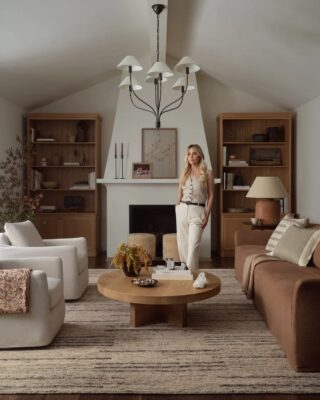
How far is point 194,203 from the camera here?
4.82 m

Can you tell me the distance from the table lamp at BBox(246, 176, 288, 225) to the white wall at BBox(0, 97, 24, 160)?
337 centimetres

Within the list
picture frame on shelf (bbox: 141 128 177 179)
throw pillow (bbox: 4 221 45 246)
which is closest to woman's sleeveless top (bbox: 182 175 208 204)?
throw pillow (bbox: 4 221 45 246)

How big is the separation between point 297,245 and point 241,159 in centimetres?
354

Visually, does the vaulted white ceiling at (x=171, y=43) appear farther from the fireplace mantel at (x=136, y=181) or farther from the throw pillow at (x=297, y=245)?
the throw pillow at (x=297, y=245)

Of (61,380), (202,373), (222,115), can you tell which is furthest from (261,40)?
(61,380)

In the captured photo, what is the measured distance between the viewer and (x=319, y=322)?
8.70 feet

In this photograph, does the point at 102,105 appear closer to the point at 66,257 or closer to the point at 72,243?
the point at 72,243

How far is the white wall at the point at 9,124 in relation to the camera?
6.30 m

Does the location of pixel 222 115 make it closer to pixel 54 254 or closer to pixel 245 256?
pixel 245 256

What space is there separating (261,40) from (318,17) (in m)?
1.06

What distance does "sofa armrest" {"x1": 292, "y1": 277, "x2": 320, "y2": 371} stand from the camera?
265cm

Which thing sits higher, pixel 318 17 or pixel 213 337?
pixel 318 17

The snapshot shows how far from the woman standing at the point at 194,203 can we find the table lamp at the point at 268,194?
0.76m

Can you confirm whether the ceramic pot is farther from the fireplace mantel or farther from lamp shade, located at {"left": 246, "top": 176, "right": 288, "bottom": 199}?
the fireplace mantel
